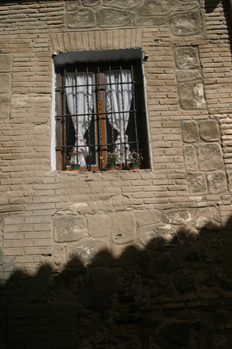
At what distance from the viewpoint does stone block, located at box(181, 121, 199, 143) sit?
368cm

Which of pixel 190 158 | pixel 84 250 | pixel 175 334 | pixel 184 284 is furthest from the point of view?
pixel 190 158

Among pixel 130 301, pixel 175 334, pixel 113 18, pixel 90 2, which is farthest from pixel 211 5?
pixel 175 334

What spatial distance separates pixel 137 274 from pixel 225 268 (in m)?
0.93

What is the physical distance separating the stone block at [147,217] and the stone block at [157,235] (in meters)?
0.05

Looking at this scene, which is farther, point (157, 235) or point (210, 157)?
point (210, 157)

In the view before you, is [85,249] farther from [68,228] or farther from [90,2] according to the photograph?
[90,2]

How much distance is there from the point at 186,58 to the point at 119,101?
100 cm

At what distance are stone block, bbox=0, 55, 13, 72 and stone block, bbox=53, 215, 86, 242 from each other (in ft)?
6.53

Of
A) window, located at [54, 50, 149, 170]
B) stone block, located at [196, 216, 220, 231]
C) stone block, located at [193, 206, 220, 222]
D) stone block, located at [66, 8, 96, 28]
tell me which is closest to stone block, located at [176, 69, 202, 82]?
window, located at [54, 50, 149, 170]

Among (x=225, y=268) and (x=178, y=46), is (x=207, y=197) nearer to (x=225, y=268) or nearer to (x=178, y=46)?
(x=225, y=268)

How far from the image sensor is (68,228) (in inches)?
133

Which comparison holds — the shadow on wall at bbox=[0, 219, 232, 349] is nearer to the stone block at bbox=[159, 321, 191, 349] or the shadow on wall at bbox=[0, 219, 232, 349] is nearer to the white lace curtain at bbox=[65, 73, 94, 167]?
the stone block at bbox=[159, 321, 191, 349]

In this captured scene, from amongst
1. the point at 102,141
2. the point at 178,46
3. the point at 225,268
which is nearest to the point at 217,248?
the point at 225,268

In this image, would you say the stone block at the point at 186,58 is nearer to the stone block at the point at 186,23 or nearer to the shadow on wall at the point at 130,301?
the stone block at the point at 186,23
